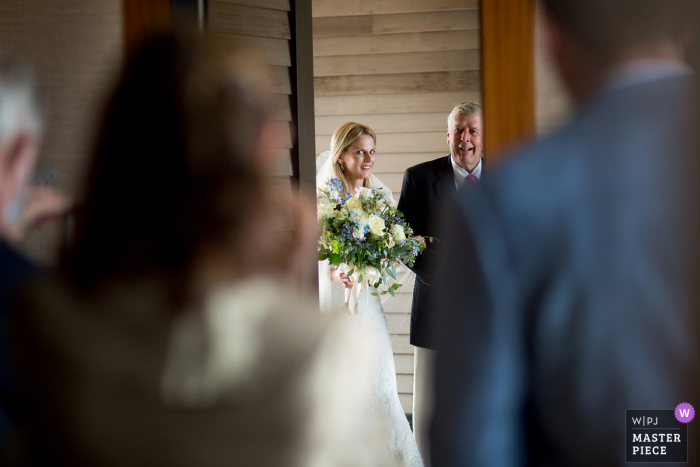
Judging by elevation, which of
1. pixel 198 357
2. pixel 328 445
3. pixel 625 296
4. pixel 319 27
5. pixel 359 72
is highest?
pixel 319 27

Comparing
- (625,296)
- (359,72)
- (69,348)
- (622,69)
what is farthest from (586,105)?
(359,72)

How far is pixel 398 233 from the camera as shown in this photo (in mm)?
2760

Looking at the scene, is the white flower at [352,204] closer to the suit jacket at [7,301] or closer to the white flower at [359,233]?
the white flower at [359,233]

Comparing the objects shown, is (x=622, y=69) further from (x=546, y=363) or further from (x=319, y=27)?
(x=319, y=27)

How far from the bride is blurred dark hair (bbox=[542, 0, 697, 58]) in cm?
229

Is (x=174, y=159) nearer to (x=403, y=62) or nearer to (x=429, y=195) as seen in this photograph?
(x=429, y=195)

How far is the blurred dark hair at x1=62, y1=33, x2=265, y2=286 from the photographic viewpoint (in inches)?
31.0

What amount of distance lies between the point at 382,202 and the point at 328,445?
2.11 m

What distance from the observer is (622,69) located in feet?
1.63

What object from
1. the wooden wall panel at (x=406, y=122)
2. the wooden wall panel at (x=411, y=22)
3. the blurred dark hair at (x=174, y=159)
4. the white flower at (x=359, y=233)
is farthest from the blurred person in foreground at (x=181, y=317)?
the wooden wall panel at (x=411, y=22)

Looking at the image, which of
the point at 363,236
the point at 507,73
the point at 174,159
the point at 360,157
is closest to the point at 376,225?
the point at 363,236

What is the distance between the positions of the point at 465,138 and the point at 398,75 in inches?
42.0

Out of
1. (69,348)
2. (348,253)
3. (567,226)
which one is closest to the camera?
(567,226)

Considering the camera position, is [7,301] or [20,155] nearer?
[7,301]
